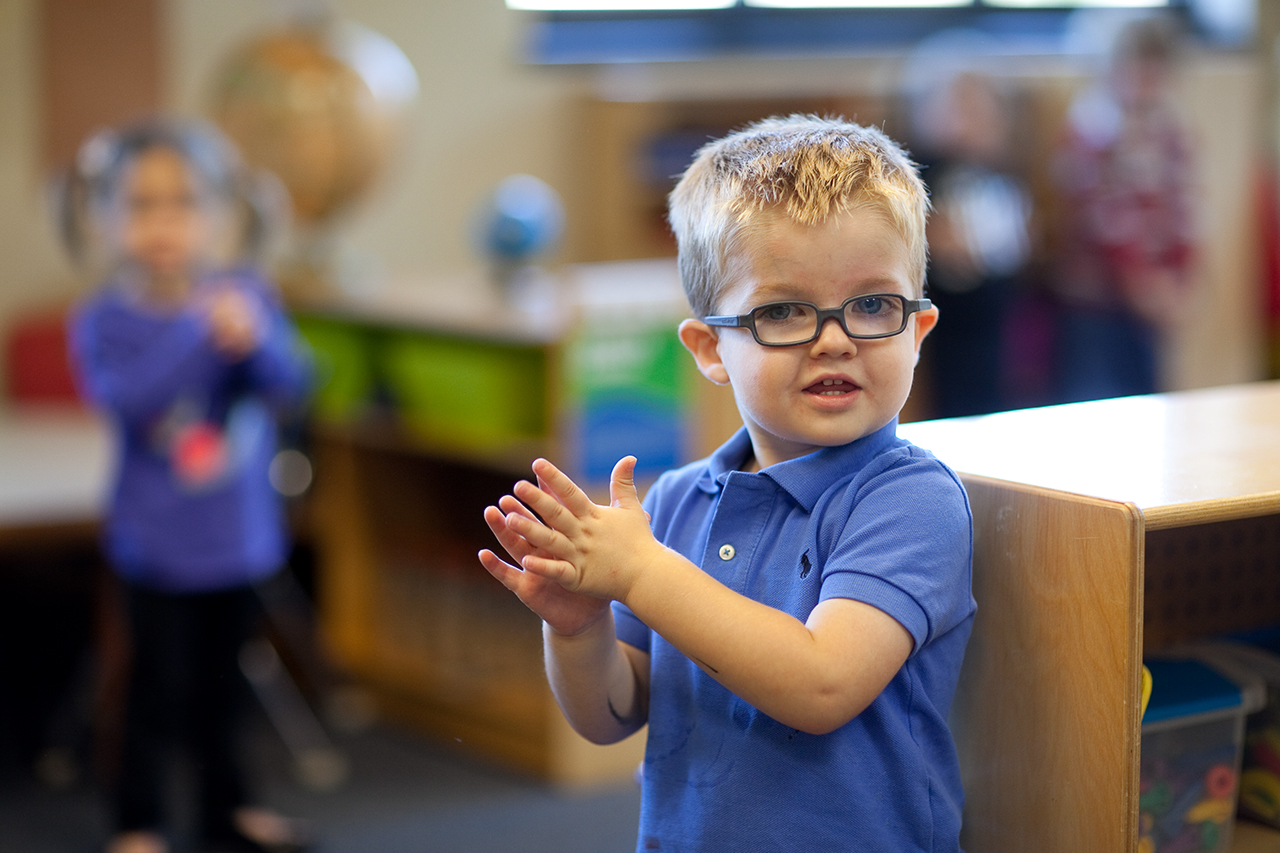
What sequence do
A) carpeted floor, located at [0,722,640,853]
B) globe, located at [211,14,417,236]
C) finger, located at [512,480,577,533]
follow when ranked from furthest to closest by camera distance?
globe, located at [211,14,417,236] → carpeted floor, located at [0,722,640,853] → finger, located at [512,480,577,533]

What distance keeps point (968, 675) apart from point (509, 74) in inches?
169

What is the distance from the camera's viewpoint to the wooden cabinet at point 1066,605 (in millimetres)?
1215

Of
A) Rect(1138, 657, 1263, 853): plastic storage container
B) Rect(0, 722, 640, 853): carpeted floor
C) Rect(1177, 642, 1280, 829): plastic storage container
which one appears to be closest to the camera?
Rect(1138, 657, 1263, 853): plastic storage container

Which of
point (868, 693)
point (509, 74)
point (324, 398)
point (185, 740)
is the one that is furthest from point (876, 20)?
point (868, 693)

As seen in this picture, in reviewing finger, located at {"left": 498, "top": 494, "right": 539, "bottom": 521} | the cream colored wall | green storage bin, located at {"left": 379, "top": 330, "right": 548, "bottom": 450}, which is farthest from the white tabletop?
finger, located at {"left": 498, "top": 494, "right": 539, "bottom": 521}

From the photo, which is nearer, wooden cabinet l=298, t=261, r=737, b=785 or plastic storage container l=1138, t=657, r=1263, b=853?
plastic storage container l=1138, t=657, r=1263, b=853

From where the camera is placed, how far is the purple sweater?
2.63 m

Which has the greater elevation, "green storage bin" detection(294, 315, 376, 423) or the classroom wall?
the classroom wall

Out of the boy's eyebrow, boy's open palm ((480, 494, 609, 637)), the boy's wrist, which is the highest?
the boy's eyebrow

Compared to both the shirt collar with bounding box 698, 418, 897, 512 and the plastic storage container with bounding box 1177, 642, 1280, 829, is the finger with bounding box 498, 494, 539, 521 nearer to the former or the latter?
the shirt collar with bounding box 698, 418, 897, 512

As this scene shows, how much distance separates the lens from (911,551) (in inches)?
44.9

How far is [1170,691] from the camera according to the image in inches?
58.9

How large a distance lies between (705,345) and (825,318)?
0.14 metres

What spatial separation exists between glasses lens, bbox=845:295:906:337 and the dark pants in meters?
1.88
